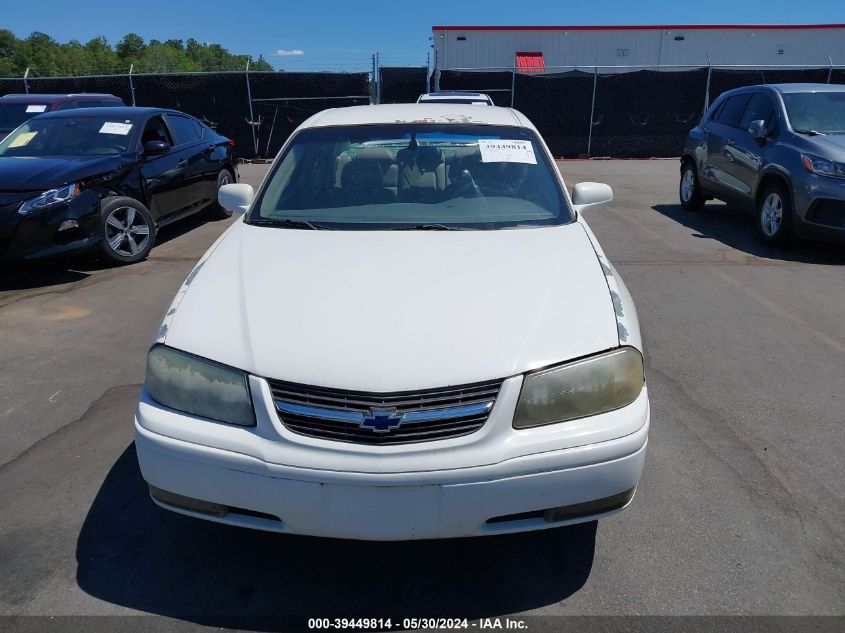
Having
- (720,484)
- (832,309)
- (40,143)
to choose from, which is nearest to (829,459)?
(720,484)

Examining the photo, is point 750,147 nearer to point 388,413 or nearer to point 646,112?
point 388,413

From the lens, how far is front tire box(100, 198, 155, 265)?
6.82 m

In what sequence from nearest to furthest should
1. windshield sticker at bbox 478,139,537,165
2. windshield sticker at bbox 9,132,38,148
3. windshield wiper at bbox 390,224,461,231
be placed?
1. windshield wiper at bbox 390,224,461,231
2. windshield sticker at bbox 478,139,537,165
3. windshield sticker at bbox 9,132,38,148

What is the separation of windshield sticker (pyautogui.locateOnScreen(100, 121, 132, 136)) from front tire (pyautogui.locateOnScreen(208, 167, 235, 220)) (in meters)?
1.77

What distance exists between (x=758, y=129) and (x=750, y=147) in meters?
0.35

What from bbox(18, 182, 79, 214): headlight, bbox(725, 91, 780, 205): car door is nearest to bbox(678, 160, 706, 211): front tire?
bbox(725, 91, 780, 205): car door

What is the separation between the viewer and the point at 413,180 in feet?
12.1

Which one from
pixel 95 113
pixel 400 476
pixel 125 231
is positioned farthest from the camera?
pixel 95 113

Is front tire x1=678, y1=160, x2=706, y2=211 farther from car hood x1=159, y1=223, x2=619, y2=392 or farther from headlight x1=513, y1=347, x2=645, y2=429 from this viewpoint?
headlight x1=513, y1=347, x2=645, y2=429

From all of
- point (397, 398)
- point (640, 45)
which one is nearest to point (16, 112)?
point (397, 398)

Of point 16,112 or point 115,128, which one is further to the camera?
point 16,112

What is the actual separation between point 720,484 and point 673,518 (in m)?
0.40

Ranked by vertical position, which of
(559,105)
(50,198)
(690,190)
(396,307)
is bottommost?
(690,190)

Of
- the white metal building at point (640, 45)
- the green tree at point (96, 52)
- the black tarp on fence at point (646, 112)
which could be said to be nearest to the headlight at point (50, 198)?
the black tarp on fence at point (646, 112)
